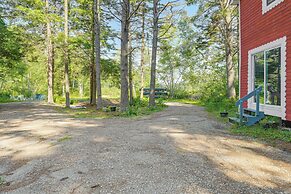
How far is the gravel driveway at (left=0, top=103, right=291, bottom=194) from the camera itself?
275cm

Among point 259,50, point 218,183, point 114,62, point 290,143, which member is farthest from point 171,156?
point 114,62

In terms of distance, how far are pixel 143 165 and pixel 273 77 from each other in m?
5.84

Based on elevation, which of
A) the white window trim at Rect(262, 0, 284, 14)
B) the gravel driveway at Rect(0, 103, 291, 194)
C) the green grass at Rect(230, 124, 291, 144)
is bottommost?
the gravel driveway at Rect(0, 103, 291, 194)

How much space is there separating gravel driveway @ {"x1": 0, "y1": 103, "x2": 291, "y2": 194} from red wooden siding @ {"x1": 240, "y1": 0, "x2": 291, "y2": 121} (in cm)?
331

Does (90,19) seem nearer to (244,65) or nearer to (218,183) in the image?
(244,65)

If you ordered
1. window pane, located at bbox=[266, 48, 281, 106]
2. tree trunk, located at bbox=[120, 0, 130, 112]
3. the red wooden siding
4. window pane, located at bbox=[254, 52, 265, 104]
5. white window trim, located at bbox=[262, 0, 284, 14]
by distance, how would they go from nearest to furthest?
the red wooden siding → white window trim, located at bbox=[262, 0, 284, 14] → window pane, located at bbox=[266, 48, 281, 106] → window pane, located at bbox=[254, 52, 265, 104] → tree trunk, located at bbox=[120, 0, 130, 112]

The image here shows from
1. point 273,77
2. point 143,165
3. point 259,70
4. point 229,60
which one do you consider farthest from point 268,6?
point 229,60

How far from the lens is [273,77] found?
23.1ft

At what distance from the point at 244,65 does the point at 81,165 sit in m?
7.71

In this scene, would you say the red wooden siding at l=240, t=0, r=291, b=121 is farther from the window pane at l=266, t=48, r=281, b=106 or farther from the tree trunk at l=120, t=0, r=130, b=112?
the tree trunk at l=120, t=0, r=130, b=112

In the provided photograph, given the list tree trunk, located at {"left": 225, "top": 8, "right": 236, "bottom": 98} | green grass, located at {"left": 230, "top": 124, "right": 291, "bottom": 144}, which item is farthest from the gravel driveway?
tree trunk, located at {"left": 225, "top": 8, "right": 236, "bottom": 98}

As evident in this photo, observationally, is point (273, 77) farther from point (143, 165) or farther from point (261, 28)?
→ point (143, 165)

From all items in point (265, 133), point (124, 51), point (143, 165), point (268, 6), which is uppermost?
point (268, 6)

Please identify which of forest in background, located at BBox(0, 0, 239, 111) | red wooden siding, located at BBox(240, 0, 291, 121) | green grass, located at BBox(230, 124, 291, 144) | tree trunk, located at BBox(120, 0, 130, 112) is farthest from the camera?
forest in background, located at BBox(0, 0, 239, 111)
